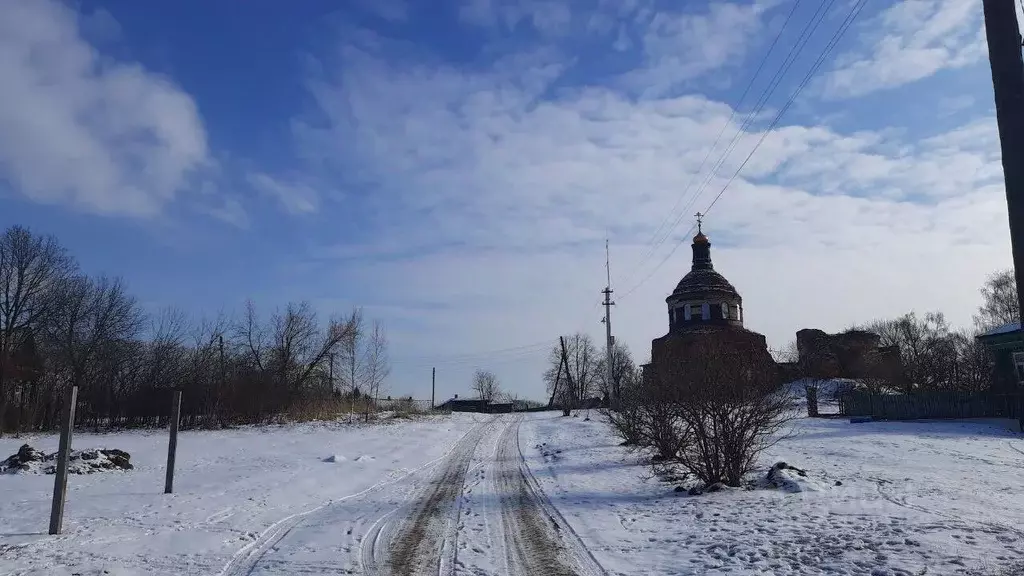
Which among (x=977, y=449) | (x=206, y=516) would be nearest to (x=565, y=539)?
(x=206, y=516)

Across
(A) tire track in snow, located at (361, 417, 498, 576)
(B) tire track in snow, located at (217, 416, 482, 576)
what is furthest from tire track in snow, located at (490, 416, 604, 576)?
(B) tire track in snow, located at (217, 416, 482, 576)

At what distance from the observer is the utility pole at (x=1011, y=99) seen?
205 inches

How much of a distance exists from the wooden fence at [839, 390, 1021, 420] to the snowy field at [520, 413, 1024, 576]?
45.4 feet

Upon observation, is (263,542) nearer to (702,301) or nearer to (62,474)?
(62,474)

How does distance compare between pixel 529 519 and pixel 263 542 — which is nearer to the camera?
pixel 263 542

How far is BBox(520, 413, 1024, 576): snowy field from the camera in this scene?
23.1 ft

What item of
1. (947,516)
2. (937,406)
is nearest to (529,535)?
(947,516)

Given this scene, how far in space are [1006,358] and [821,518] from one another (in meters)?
29.1

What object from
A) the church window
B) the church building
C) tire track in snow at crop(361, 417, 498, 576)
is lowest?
tire track in snow at crop(361, 417, 498, 576)

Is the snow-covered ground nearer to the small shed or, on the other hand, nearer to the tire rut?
the tire rut

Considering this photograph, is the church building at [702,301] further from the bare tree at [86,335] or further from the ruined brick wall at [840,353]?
the bare tree at [86,335]

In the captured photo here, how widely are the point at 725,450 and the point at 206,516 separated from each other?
8.65 metres

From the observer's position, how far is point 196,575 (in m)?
7.11

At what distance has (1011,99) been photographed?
17.2ft
